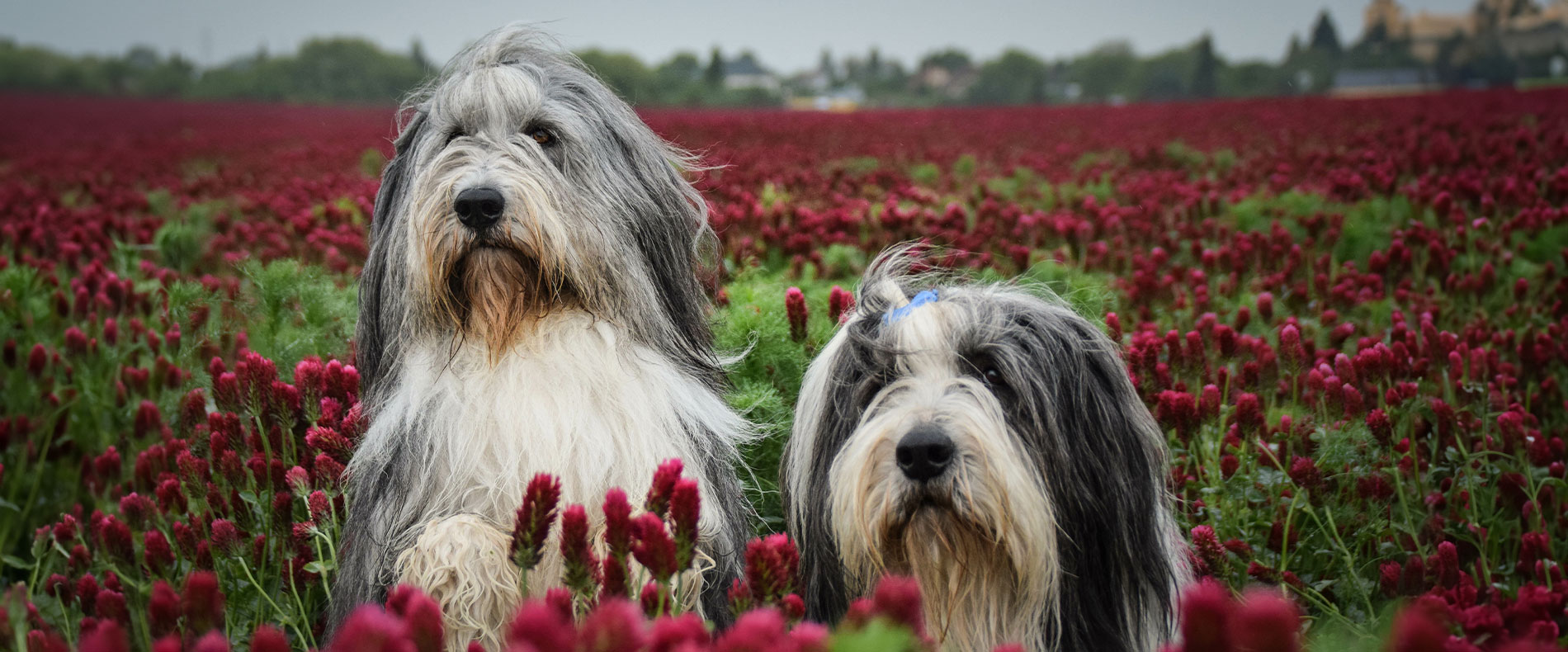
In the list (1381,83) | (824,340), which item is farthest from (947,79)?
(824,340)

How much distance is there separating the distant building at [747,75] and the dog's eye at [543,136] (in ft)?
113

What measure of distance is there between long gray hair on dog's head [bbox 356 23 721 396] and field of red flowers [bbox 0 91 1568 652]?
1.02ft

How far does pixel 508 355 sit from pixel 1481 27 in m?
26.1

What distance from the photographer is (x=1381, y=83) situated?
2644cm

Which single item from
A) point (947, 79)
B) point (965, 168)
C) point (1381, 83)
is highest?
point (947, 79)

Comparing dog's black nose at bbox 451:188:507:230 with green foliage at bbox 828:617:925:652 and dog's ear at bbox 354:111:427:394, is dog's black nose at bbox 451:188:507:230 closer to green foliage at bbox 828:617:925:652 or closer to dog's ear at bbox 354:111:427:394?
dog's ear at bbox 354:111:427:394

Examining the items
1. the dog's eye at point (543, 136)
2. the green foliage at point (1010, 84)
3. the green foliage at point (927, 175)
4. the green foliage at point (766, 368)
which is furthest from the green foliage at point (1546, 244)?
the green foliage at point (1010, 84)

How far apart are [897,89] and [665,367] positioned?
117 feet

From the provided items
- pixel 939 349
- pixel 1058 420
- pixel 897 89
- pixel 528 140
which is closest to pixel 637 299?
pixel 528 140

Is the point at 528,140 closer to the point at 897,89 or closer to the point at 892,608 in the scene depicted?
the point at 892,608

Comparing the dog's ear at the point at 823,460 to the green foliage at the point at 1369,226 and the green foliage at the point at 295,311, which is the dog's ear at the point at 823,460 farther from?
the green foliage at the point at 1369,226

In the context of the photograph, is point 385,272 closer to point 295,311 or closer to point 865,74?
point 295,311

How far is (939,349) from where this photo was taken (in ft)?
8.23

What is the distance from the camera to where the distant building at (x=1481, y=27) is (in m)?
21.3
